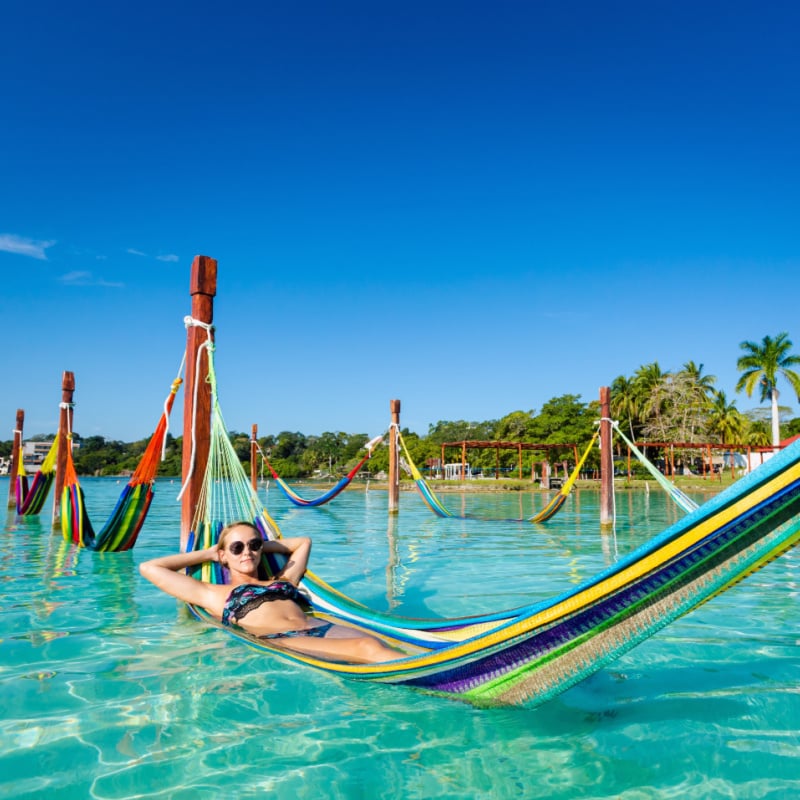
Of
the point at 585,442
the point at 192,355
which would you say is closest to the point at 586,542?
the point at 192,355

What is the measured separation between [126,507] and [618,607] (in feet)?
18.3

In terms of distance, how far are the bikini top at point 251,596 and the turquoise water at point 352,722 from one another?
27 cm

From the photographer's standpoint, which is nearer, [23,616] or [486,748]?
[486,748]

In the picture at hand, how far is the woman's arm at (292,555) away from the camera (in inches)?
146

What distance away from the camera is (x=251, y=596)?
328 centimetres

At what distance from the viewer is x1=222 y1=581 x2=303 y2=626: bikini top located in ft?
10.6

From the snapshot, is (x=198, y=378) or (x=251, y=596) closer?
(x=251, y=596)

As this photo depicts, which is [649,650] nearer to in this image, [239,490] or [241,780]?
[241,780]

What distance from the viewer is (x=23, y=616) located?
14.3 feet

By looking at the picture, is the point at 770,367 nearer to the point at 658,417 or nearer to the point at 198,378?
the point at 658,417

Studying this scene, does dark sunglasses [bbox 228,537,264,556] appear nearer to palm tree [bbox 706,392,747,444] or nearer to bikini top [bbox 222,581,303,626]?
bikini top [bbox 222,581,303,626]

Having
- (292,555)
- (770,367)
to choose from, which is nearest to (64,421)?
(292,555)


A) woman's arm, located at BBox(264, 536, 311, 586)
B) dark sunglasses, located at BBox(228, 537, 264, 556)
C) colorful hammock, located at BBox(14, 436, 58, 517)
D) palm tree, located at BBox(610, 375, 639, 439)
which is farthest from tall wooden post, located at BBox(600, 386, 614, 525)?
palm tree, located at BBox(610, 375, 639, 439)

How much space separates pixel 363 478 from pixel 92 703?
41.2 m
